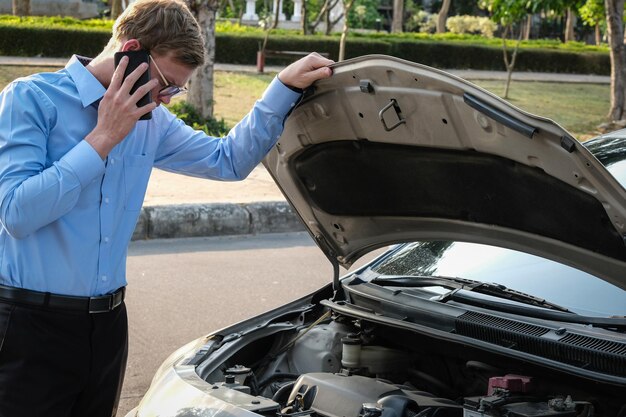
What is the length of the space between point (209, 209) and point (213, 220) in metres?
0.11

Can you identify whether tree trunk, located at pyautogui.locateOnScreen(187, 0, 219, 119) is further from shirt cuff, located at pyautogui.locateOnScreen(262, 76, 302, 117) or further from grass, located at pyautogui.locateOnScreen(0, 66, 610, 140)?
shirt cuff, located at pyautogui.locateOnScreen(262, 76, 302, 117)

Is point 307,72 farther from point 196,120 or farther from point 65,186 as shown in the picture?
point 196,120

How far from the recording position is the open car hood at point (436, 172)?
289cm

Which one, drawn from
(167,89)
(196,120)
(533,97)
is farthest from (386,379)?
(533,97)

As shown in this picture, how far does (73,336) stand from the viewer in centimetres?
306

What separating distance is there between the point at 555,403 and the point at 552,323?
0.39 m

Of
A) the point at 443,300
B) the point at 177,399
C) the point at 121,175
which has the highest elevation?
the point at 121,175

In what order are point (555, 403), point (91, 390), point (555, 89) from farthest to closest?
point (555, 89) < point (91, 390) < point (555, 403)

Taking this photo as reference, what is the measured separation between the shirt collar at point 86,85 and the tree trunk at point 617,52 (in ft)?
51.0

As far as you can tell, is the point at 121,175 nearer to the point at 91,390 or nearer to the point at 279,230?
the point at 91,390

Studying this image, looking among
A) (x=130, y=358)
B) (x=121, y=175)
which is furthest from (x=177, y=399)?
(x=130, y=358)

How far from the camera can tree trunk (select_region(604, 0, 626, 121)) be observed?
1733 centimetres

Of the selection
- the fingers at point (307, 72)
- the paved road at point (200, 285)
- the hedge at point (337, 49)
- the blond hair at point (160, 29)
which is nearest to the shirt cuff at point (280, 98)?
the fingers at point (307, 72)

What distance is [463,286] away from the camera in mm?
3744
